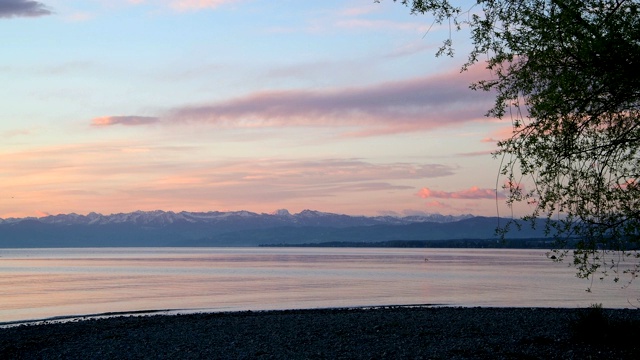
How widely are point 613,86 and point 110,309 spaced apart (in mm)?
39152

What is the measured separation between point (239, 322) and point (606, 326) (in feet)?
48.5

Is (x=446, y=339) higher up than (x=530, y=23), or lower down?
lower down

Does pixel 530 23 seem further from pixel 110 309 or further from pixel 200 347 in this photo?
pixel 110 309

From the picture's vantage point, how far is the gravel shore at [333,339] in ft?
61.4

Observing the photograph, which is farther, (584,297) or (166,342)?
(584,297)

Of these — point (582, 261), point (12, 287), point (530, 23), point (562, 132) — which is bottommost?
point (12, 287)

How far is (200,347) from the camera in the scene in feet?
70.9

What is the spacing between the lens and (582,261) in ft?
49.7

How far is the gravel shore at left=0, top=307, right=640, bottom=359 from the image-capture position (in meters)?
18.7

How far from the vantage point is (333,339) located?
22047 millimetres

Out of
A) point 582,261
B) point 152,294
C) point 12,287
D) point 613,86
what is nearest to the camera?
point 613,86

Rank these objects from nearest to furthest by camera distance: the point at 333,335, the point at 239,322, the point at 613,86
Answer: the point at 613,86 < the point at 333,335 < the point at 239,322

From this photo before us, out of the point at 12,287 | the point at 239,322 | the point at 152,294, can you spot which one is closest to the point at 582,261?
the point at 239,322

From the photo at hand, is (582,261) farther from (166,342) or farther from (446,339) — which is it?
(166,342)
